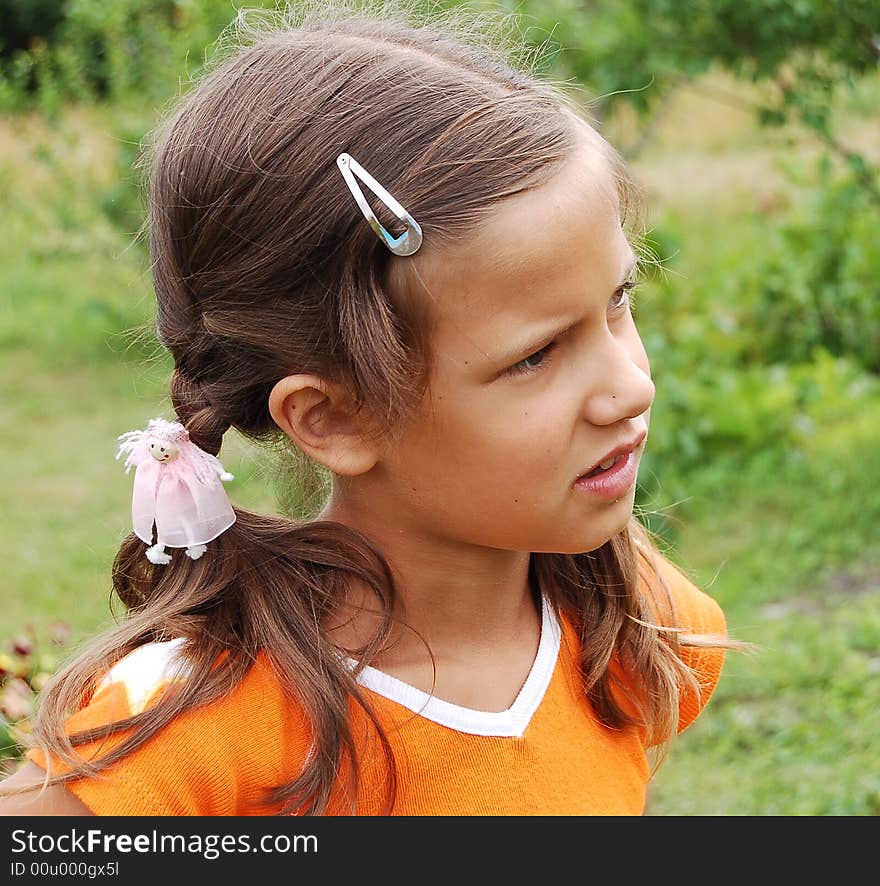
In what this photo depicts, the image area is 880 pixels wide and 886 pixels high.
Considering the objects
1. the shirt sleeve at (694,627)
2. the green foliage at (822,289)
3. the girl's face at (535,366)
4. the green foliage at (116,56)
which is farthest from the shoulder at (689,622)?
the green foliage at (116,56)

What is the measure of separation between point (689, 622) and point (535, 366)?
691 millimetres

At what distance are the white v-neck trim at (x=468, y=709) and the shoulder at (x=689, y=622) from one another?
0.29 metres

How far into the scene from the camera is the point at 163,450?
1746mm

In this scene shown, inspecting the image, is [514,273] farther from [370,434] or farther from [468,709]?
[468,709]

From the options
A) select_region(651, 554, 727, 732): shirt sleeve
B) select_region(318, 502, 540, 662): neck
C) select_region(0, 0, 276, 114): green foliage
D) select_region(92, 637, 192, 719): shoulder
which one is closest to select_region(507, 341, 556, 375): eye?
select_region(318, 502, 540, 662): neck

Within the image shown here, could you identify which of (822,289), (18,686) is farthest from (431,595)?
(822,289)

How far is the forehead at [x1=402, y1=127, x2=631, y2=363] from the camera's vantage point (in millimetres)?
1530

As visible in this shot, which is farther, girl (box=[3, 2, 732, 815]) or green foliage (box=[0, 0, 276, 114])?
green foliage (box=[0, 0, 276, 114])

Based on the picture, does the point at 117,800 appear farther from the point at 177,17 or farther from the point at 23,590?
the point at 177,17

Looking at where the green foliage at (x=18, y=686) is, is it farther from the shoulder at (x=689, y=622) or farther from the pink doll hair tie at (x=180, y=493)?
the shoulder at (x=689, y=622)

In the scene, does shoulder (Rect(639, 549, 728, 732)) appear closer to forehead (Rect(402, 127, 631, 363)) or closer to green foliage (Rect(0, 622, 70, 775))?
forehead (Rect(402, 127, 631, 363))

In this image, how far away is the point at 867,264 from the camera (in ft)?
18.2

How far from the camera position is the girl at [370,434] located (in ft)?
5.08

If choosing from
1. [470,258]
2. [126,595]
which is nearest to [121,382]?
[126,595]
